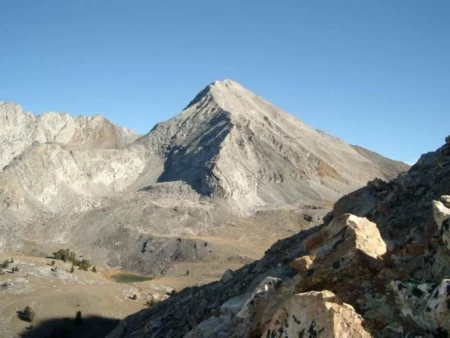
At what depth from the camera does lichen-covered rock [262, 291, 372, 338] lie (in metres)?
7.66

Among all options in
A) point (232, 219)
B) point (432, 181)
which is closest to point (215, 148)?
point (232, 219)

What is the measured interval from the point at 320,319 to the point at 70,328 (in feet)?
149

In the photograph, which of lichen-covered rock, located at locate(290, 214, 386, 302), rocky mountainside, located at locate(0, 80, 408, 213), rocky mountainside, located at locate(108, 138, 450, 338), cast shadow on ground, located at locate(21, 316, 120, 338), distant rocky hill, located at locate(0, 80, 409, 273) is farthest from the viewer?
rocky mountainside, located at locate(0, 80, 408, 213)

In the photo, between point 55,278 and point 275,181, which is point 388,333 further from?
point 275,181

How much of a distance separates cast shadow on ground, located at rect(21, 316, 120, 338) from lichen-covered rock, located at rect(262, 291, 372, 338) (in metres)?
42.1

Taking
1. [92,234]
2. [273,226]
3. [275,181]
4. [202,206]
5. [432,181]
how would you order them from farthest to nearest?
[275,181] < [202,206] < [273,226] < [92,234] < [432,181]

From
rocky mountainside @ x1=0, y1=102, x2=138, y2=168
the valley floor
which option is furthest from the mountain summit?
the valley floor

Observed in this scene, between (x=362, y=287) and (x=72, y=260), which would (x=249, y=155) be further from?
(x=362, y=287)

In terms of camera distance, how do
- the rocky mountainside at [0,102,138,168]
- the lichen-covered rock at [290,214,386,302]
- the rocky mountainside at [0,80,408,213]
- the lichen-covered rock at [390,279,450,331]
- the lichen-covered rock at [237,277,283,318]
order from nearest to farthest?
the lichen-covered rock at [390,279,450,331] < the lichen-covered rock at [290,214,386,302] < the lichen-covered rock at [237,277,283,318] < the rocky mountainside at [0,80,408,213] < the rocky mountainside at [0,102,138,168]

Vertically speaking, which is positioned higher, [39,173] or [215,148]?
[215,148]

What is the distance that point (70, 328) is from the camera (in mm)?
46719

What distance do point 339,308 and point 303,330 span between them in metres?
0.79

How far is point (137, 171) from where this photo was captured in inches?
5531

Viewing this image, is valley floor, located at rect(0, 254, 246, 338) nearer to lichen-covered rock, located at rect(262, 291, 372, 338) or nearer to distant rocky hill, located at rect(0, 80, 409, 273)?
distant rocky hill, located at rect(0, 80, 409, 273)
